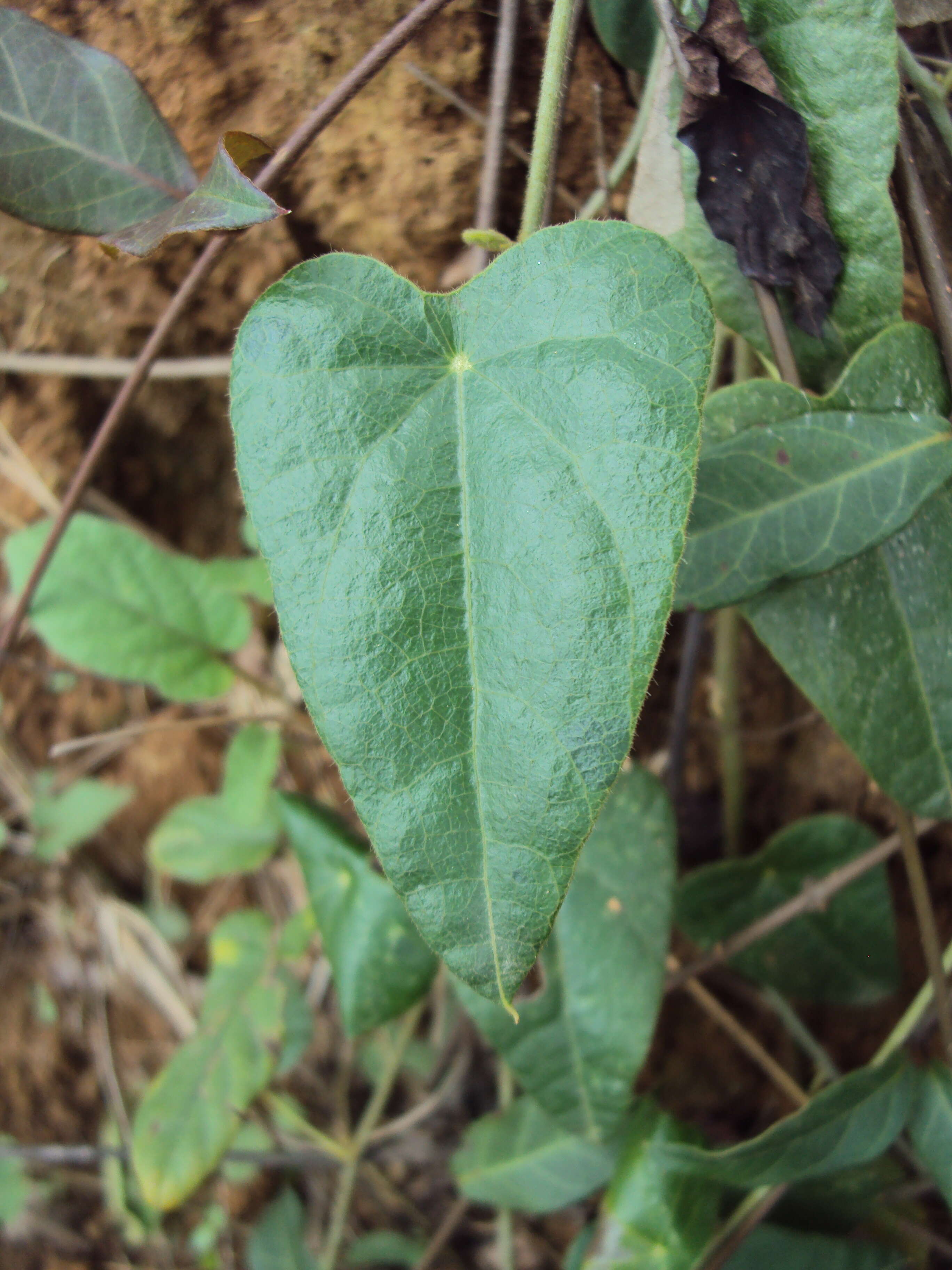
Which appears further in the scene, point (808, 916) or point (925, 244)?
point (808, 916)

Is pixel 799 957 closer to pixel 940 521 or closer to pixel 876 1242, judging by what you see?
pixel 876 1242

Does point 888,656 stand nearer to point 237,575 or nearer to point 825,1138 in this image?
point 825,1138

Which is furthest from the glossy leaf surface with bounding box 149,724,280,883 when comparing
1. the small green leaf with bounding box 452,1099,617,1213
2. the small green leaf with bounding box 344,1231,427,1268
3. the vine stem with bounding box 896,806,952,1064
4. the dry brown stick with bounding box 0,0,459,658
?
the vine stem with bounding box 896,806,952,1064

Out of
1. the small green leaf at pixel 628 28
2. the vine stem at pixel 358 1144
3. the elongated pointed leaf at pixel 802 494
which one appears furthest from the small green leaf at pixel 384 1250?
the small green leaf at pixel 628 28

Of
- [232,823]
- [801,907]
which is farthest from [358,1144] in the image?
[801,907]

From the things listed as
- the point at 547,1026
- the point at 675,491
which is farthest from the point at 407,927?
the point at 675,491

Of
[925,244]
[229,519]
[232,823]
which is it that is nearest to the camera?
[925,244]
